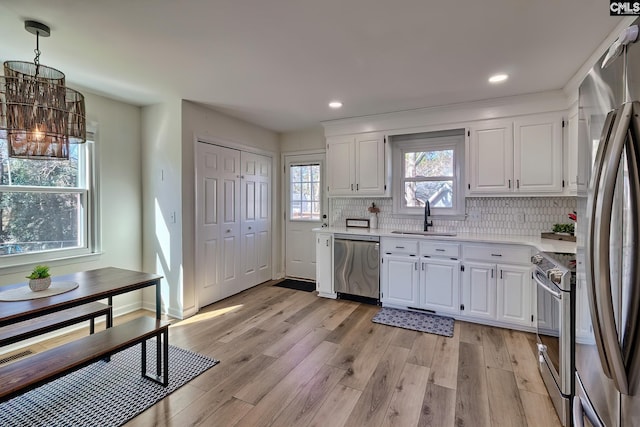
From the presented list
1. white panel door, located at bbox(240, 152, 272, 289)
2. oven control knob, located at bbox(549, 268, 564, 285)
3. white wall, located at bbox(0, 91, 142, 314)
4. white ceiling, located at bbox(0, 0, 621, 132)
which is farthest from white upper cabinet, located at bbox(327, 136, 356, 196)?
oven control knob, located at bbox(549, 268, 564, 285)

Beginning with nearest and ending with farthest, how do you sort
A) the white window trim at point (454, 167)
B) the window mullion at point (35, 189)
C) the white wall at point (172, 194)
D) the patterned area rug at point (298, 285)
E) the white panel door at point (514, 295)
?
the window mullion at point (35, 189)
the white panel door at point (514, 295)
the white wall at point (172, 194)
the white window trim at point (454, 167)
the patterned area rug at point (298, 285)

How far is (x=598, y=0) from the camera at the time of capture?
5.73 ft

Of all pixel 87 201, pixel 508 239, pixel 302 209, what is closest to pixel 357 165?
pixel 302 209

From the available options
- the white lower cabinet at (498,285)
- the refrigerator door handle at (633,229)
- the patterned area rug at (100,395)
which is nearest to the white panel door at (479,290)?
the white lower cabinet at (498,285)

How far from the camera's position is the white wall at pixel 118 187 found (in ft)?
11.0

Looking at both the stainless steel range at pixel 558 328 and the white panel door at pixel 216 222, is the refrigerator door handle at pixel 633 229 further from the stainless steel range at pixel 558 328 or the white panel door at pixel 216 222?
the white panel door at pixel 216 222

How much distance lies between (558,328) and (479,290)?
1.41m

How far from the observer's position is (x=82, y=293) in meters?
2.00

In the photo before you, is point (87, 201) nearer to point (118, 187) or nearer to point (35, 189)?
point (118, 187)

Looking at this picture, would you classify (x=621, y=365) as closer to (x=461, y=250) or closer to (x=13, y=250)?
(x=461, y=250)

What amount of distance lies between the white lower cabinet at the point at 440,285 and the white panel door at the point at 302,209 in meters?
1.93

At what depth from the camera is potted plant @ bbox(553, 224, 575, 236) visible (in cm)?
314

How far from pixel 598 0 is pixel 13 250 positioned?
4.76m

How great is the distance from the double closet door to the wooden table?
1.28 m
